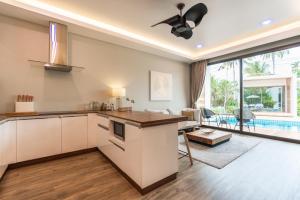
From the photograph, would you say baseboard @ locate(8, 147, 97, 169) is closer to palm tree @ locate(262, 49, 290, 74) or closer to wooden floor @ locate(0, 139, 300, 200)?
wooden floor @ locate(0, 139, 300, 200)

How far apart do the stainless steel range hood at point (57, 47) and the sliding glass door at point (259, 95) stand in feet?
16.8

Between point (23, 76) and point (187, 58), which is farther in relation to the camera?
point (187, 58)

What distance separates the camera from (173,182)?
82.6 inches

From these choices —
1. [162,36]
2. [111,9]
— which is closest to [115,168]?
[111,9]

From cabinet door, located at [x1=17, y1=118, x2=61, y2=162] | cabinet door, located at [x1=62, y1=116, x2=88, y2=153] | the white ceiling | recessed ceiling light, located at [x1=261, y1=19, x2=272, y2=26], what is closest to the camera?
cabinet door, located at [x1=17, y1=118, x2=61, y2=162]

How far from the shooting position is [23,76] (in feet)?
9.54

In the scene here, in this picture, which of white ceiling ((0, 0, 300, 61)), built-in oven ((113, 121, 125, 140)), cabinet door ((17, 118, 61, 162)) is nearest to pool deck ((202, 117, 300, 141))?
white ceiling ((0, 0, 300, 61))

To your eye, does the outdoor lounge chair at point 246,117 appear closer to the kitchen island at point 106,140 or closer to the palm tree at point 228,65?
the palm tree at point 228,65

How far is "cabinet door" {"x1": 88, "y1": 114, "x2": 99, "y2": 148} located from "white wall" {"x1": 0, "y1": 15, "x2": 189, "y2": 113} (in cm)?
56

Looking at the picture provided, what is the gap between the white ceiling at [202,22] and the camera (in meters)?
2.69

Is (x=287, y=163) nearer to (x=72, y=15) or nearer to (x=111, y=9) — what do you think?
(x=111, y=9)

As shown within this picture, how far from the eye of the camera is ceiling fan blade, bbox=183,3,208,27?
7.09 ft

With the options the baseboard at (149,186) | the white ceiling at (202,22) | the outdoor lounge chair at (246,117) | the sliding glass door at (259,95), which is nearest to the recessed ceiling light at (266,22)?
the white ceiling at (202,22)

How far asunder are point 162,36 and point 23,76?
11.5ft
